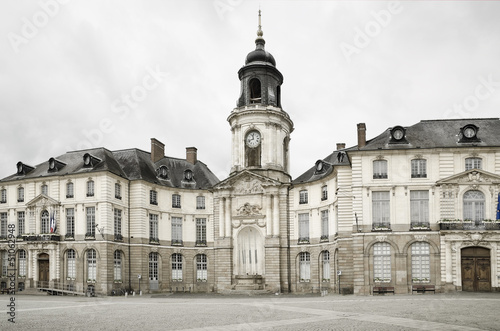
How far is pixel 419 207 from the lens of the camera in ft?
125

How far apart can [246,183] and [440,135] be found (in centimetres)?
1735

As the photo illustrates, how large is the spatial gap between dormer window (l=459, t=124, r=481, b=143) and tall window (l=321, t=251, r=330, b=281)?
547 inches

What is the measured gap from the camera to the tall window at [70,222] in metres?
44.9

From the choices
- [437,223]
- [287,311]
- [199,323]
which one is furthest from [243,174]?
[199,323]

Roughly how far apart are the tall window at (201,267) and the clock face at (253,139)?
11.1 m

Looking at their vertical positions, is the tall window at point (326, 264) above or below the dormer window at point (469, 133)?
below

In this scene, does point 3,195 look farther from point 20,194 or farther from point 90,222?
point 90,222

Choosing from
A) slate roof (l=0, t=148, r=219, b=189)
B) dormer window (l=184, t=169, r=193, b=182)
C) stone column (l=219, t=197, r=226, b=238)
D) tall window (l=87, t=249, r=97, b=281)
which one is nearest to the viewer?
tall window (l=87, t=249, r=97, b=281)

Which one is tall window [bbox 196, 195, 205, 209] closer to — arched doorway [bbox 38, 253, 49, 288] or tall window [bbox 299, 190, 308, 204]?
tall window [bbox 299, 190, 308, 204]

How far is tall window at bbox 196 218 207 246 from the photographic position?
51125 millimetres

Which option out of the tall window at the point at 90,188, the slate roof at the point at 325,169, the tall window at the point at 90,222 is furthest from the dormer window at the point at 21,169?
the slate roof at the point at 325,169

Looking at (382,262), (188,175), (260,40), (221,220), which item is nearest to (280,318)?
(382,262)

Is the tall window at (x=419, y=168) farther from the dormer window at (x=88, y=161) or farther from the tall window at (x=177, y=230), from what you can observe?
the dormer window at (x=88, y=161)

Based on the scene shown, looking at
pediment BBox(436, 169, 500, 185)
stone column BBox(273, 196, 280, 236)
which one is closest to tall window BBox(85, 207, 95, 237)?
stone column BBox(273, 196, 280, 236)
